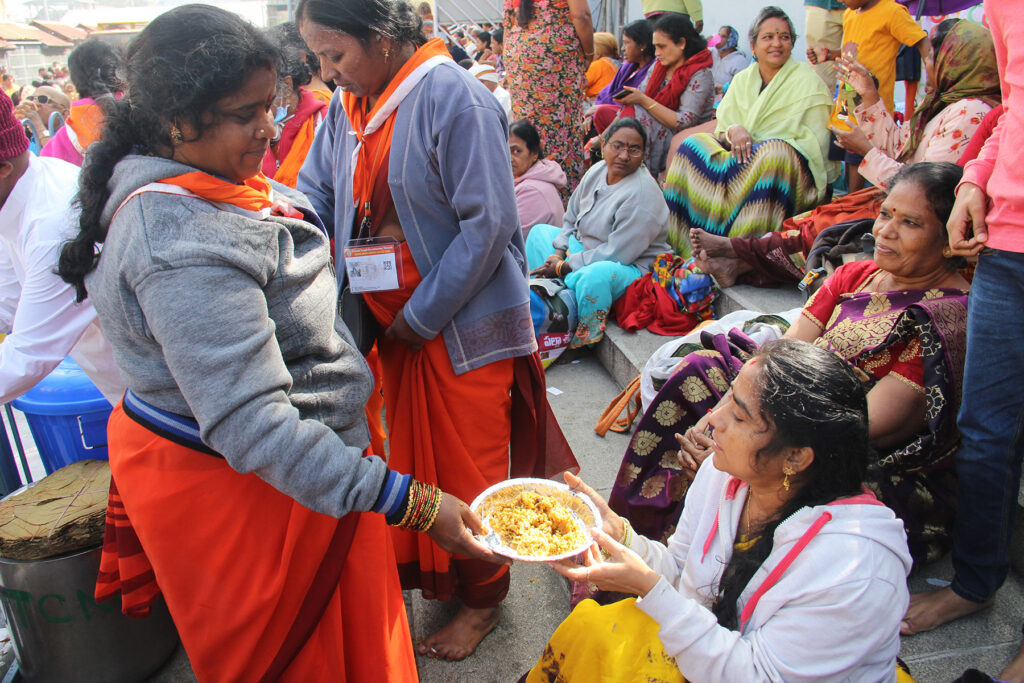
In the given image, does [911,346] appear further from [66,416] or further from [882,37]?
[66,416]

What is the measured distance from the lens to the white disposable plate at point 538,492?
159 centimetres

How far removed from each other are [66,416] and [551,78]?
177 inches

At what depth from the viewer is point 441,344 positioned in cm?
208

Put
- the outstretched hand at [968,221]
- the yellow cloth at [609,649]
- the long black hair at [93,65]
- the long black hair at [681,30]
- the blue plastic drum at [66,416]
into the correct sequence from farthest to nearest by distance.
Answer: the long black hair at [681,30] < the long black hair at [93,65] < the blue plastic drum at [66,416] < the outstretched hand at [968,221] < the yellow cloth at [609,649]

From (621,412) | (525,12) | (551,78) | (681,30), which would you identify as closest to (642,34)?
(681,30)

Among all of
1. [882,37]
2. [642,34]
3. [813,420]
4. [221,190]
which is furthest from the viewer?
[642,34]

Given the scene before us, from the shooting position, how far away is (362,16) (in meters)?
1.78

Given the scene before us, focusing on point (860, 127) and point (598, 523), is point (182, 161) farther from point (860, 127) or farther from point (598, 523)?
point (860, 127)

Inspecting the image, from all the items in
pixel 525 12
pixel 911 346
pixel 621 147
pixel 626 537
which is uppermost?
pixel 525 12

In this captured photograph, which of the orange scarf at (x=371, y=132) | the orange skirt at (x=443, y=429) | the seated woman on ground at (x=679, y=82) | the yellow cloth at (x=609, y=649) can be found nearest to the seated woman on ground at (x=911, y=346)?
the orange skirt at (x=443, y=429)

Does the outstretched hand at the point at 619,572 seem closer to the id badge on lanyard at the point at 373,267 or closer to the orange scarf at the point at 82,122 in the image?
the id badge on lanyard at the point at 373,267

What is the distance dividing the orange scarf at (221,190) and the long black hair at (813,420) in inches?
44.4

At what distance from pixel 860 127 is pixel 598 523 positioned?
3.04 meters

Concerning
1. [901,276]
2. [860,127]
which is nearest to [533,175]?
[860,127]
